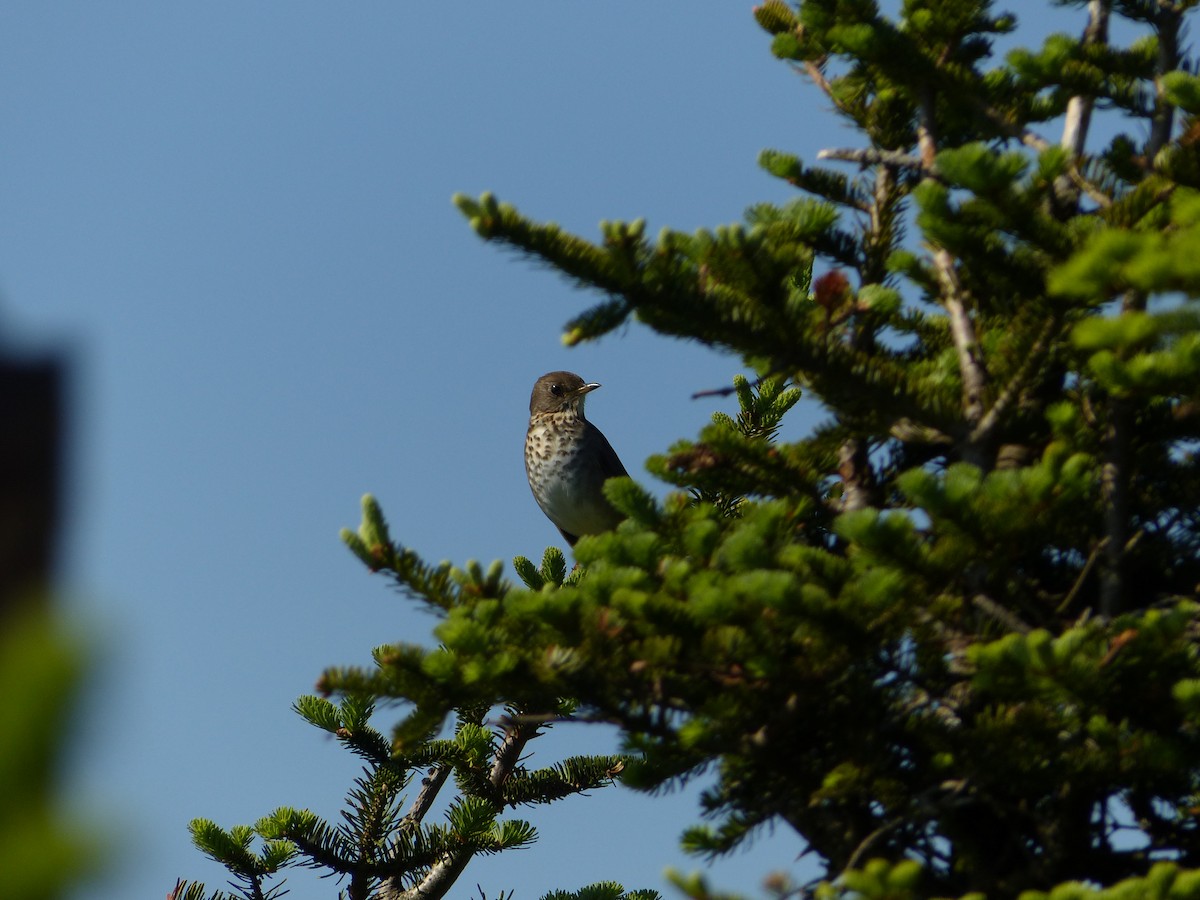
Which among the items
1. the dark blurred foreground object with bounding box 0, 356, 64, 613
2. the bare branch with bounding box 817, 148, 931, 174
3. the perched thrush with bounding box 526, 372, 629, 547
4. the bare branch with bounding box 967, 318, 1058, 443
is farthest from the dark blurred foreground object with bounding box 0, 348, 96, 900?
the perched thrush with bounding box 526, 372, 629, 547

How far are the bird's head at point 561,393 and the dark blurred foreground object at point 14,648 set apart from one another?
7.91 m

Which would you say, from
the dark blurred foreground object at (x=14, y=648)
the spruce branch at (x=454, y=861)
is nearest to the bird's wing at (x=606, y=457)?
the spruce branch at (x=454, y=861)

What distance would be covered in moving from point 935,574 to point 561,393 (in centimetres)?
617

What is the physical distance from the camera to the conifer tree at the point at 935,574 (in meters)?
2.86

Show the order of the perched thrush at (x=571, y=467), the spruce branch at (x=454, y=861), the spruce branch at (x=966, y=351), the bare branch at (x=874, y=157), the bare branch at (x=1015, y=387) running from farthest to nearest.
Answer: the perched thrush at (x=571, y=467) → the spruce branch at (x=454, y=861) → the bare branch at (x=874, y=157) → the spruce branch at (x=966, y=351) → the bare branch at (x=1015, y=387)

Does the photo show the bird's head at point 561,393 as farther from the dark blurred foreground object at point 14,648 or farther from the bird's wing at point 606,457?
the dark blurred foreground object at point 14,648

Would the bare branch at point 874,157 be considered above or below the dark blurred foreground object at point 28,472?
above

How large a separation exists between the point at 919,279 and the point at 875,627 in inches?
46.8

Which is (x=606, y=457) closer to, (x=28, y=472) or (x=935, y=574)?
(x=935, y=574)

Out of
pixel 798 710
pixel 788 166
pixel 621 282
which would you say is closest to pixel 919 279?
pixel 788 166

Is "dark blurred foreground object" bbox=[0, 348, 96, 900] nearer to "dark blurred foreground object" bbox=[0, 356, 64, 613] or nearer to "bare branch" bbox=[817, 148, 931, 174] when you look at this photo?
"dark blurred foreground object" bbox=[0, 356, 64, 613]

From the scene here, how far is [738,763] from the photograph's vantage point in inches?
126

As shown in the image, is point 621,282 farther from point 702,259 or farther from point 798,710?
point 798,710

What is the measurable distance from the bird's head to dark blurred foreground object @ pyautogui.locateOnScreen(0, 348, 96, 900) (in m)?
7.91
